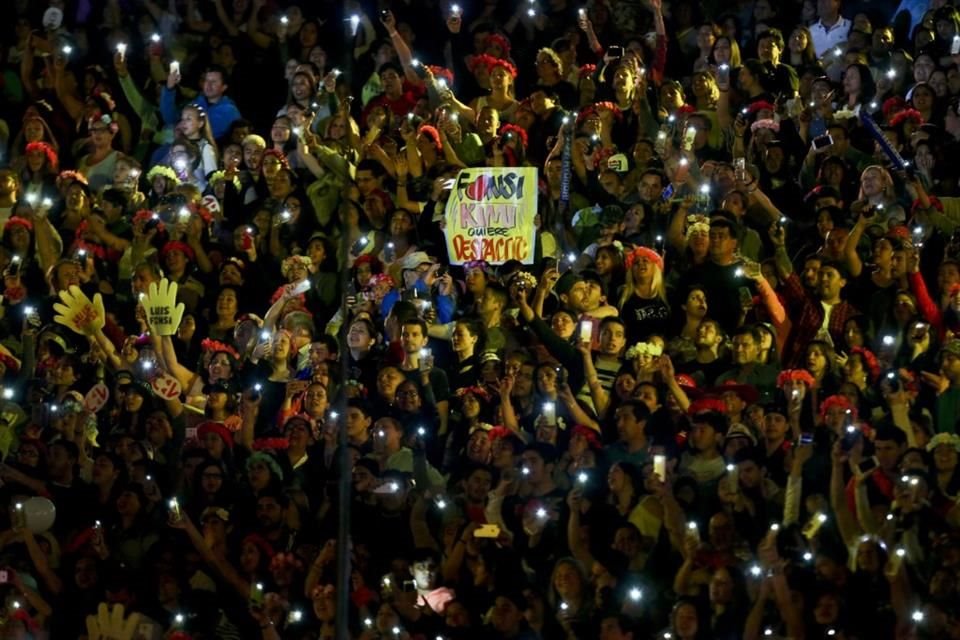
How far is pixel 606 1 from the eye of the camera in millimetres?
15414

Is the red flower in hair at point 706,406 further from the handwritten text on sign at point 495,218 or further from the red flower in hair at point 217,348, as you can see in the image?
the red flower in hair at point 217,348

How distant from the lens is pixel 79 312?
523 inches

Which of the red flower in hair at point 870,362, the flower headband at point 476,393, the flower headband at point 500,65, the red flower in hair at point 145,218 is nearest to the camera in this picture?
the red flower in hair at point 870,362

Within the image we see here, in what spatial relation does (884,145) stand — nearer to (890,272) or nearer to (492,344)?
(890,272)

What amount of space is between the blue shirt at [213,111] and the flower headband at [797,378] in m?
4.77

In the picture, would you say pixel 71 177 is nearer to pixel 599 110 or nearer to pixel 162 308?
pixel 162 308

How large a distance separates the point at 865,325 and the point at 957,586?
213 centimetres

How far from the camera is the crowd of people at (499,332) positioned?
1084 cm

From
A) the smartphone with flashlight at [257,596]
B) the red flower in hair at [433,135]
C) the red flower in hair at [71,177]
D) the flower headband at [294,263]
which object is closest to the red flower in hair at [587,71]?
the red flower in hair at [433,135]

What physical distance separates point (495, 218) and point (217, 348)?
159 centimetres

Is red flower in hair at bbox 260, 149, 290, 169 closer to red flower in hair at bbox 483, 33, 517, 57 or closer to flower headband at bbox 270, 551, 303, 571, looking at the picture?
red flower in hair at bbox 483, 33, 517, 57

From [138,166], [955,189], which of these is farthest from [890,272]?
[138,166]

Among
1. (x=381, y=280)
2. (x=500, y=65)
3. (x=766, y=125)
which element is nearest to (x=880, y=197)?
(x=766, y=125)

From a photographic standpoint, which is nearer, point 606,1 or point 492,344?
point 492,344
